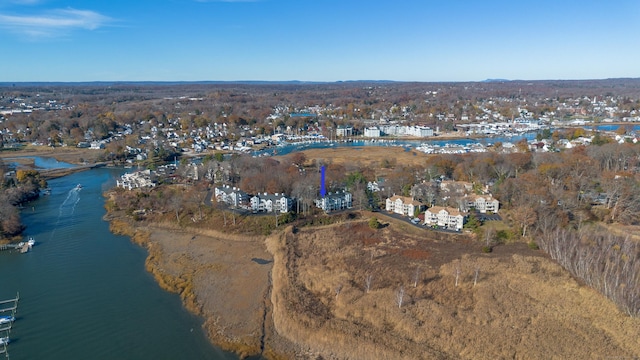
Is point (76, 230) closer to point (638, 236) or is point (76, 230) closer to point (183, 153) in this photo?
point (183, 153)

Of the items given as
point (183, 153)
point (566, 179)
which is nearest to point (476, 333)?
point (566, 179)

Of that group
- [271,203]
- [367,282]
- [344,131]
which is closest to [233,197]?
[271,203]

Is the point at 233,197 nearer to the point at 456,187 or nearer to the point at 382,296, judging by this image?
the point at 382,296

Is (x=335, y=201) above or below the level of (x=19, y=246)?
above

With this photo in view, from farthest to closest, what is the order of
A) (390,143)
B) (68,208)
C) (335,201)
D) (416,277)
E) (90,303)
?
(390,143) → (68,208) → (335,201) → (416,277) → (90,303)

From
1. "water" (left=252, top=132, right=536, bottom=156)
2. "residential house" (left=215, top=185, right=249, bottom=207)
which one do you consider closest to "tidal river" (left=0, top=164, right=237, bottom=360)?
"residential house" (left=215, top=185, right=249, bottom=207)

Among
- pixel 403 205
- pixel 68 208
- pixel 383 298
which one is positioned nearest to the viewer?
pixel 383 298

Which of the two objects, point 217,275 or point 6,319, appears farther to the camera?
point 217,275

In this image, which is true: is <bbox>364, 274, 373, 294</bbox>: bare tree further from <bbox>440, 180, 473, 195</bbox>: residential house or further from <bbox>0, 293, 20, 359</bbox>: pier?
<bbox>0, 293, 20, 359</bbox>: pier
